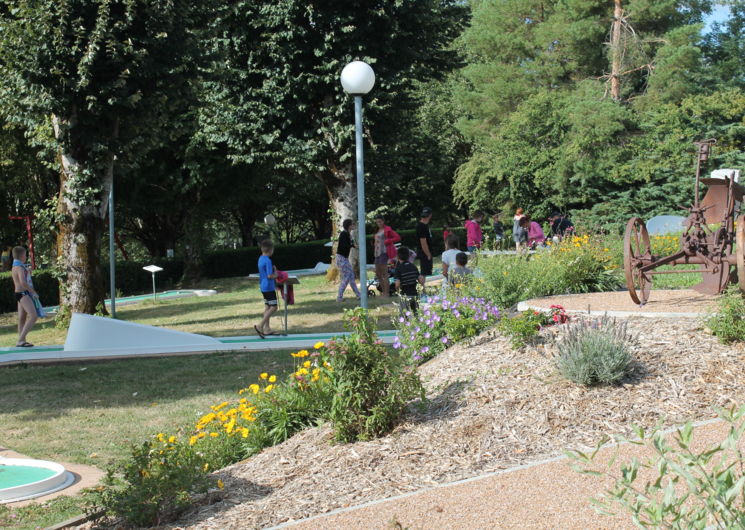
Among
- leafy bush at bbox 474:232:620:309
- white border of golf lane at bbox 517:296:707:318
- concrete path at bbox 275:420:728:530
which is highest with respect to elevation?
leafy bush at bbox 474:232:620:309

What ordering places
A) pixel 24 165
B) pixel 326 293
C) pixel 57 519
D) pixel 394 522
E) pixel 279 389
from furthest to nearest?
pixel 24 165 → pixel 326 293 → pixel 279 389 → pixel 57 519 → pixel 394 522

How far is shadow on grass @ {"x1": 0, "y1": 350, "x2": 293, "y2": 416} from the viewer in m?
8.52

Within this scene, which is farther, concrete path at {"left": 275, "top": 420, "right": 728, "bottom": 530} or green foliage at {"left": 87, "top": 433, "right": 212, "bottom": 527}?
green foliage at {"left": 87, "top": 433, "right": 212, "bottom": 527}

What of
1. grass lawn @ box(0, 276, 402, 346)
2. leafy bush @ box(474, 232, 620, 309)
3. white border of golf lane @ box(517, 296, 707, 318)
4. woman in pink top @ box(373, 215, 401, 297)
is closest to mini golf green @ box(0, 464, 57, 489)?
white border of golf lane @ box(517, 296, 707, 318)

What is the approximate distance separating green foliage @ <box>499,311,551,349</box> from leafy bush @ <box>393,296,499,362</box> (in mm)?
560

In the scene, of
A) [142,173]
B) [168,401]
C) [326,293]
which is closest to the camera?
[168,401]

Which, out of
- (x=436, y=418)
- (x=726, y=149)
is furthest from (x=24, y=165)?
(x=726, y=149)

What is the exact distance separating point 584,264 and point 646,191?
18240 mm

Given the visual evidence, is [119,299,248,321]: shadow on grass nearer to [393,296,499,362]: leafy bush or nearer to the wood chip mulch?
[393,296,499,362]: leafy bush

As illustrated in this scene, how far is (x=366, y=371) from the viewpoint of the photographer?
5715 mm

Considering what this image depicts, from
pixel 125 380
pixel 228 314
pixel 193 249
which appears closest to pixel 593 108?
pixel 193 249

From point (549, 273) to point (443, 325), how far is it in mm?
2409

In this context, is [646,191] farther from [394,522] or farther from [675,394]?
[394,522]

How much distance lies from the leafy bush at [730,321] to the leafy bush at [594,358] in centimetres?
91
